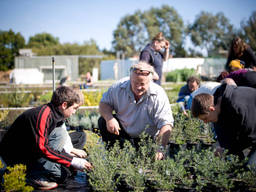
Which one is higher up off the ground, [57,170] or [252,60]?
[252,60]

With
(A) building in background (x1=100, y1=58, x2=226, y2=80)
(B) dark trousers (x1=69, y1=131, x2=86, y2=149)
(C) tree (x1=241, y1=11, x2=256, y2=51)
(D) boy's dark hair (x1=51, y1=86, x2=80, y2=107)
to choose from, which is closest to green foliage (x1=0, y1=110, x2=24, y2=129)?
(B) dark trousers (x1=69, y1=131, x2=86, y2=149)

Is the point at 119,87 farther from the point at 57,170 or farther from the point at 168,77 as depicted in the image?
the point at 168,77

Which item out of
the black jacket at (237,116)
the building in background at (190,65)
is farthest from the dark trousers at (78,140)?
the building in background at (190,65)

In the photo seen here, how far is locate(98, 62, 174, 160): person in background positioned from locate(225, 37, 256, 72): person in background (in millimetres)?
1673

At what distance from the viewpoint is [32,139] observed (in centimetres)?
227

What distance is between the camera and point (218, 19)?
157 feet

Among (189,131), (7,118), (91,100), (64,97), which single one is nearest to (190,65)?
(91,100)

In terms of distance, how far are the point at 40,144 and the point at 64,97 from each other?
499 mm

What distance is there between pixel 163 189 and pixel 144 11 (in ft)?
171

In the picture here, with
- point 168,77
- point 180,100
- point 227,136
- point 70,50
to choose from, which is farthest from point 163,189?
point 70,50

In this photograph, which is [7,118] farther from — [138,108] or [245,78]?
[245,78]

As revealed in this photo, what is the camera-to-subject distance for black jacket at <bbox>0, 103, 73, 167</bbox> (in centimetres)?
225

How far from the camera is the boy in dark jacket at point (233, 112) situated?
2111 millimetres

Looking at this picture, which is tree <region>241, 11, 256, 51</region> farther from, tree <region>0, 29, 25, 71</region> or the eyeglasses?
tree <region>0, 29, 25, 71</region>
